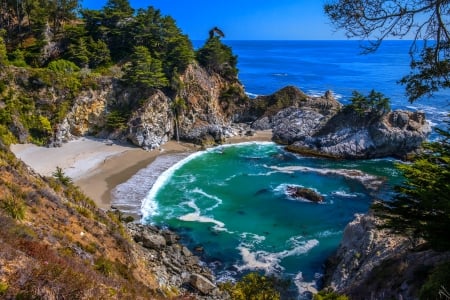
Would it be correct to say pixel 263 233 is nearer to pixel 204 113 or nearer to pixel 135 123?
pixel 135 123

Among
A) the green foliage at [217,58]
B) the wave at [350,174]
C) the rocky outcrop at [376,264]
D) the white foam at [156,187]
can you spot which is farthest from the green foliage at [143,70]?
the rocky outcrop at [376,264]

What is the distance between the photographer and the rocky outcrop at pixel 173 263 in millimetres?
20016

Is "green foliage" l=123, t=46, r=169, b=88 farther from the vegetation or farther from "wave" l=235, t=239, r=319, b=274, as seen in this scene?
"wave" l=235, t=239, r=319, b=274

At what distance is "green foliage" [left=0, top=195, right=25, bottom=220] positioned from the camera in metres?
12.6

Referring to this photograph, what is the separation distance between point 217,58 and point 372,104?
83.0 ft

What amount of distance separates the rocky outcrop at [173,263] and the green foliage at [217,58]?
126 ft

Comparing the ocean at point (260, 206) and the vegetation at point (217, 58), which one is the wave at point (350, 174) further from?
the vegetation at point (217, 58)

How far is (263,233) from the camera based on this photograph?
28672 millimetres

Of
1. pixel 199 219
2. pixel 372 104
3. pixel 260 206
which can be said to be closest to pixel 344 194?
pixel 260 206

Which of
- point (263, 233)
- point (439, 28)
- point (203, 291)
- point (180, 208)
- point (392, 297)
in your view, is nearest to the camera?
point (439, 28)

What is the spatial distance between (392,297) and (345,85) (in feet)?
293

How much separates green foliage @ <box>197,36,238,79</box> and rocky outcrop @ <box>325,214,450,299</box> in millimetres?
42870

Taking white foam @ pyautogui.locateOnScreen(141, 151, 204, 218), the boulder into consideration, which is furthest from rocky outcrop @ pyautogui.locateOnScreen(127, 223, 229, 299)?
white foam @ pyautogui.locateOnScreen(141, 151, 204, 218)

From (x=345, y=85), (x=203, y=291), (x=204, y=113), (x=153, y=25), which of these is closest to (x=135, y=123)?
(x=204, y=113)
